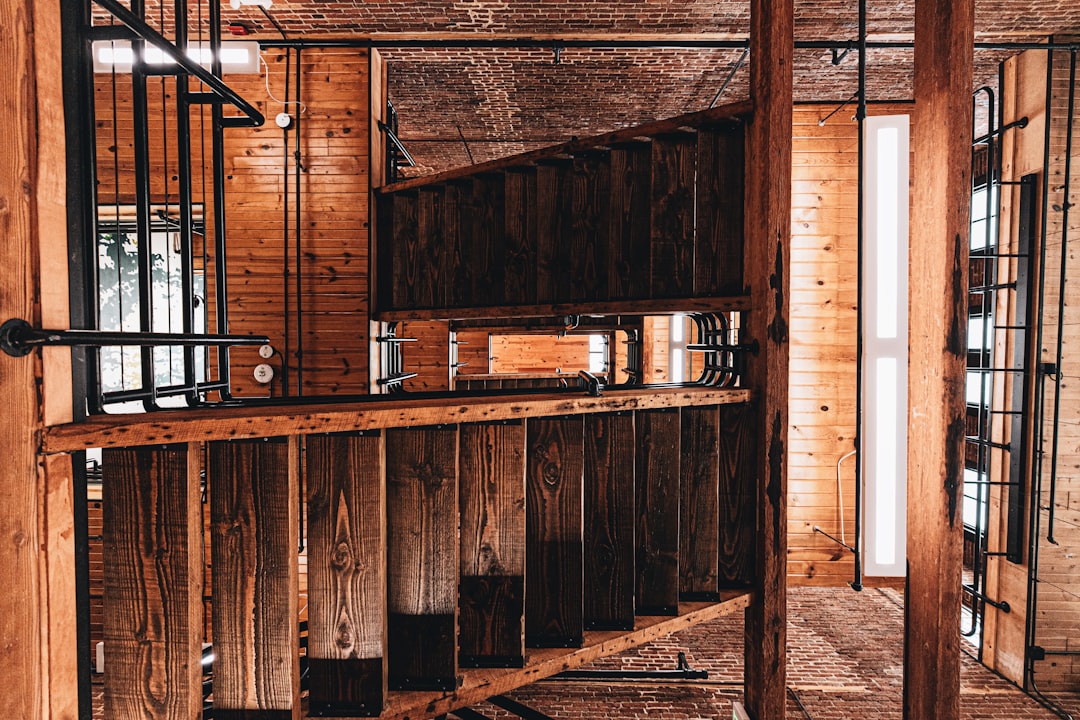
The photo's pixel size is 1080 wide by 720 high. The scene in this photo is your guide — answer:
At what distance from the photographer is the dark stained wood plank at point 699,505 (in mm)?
1987

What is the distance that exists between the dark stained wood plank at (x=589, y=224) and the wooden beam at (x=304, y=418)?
1.36m

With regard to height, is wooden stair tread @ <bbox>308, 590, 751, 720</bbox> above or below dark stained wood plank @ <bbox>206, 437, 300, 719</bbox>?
below

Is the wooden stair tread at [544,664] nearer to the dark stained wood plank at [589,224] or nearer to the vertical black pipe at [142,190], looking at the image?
the vertical black pipe at [142,190]

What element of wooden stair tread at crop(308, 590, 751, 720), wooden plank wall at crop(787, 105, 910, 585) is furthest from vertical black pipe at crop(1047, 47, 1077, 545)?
wooden stair tread at crop(308, 590, 751, 720)

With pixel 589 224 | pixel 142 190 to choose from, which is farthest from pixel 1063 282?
pixel 142 190

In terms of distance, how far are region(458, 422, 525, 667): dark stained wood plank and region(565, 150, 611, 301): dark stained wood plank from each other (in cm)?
159

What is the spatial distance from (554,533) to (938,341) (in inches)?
56.4

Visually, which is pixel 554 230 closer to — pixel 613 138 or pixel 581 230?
pixel 581 230

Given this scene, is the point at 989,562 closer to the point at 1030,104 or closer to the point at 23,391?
the point at 1030,104

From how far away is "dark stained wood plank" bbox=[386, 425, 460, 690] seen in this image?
1428 mm

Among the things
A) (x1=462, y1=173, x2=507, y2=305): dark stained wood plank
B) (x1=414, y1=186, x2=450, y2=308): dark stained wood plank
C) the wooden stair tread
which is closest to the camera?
the wooden stair tread

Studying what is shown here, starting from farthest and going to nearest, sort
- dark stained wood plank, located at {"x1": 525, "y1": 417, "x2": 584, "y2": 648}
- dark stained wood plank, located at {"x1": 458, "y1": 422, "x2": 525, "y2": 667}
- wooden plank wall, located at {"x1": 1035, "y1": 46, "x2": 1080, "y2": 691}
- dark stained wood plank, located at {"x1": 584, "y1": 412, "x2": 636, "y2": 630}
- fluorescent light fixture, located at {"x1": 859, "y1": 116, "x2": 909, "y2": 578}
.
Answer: wooden plank wall, located at {"x1": 1035, "y1": 46, "x2": 1080, "y2": 691} < fluorescent light fixture, located at {"x1": 859, "y1": 116, "x2": 909, "y2": 578} < dark stained wood plank, located at {"x1": 584, "y1": 412, "x2": 636, "y2": 630} < dark stained wood plank, located at {"x1": 525, "y1": 417, "x2": 584, "y2": 648} < dark stained wood plank, located at {"x1": 458, "y1": 422, "x2": 525, "y2": 667}

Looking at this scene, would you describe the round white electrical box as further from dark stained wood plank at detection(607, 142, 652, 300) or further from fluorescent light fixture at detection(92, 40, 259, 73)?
dark stained wood plank at detection(607, 142, 652, 300)

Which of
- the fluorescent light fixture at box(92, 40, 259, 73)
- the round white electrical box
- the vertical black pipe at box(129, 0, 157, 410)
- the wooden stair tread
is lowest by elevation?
the wooden stair tread
